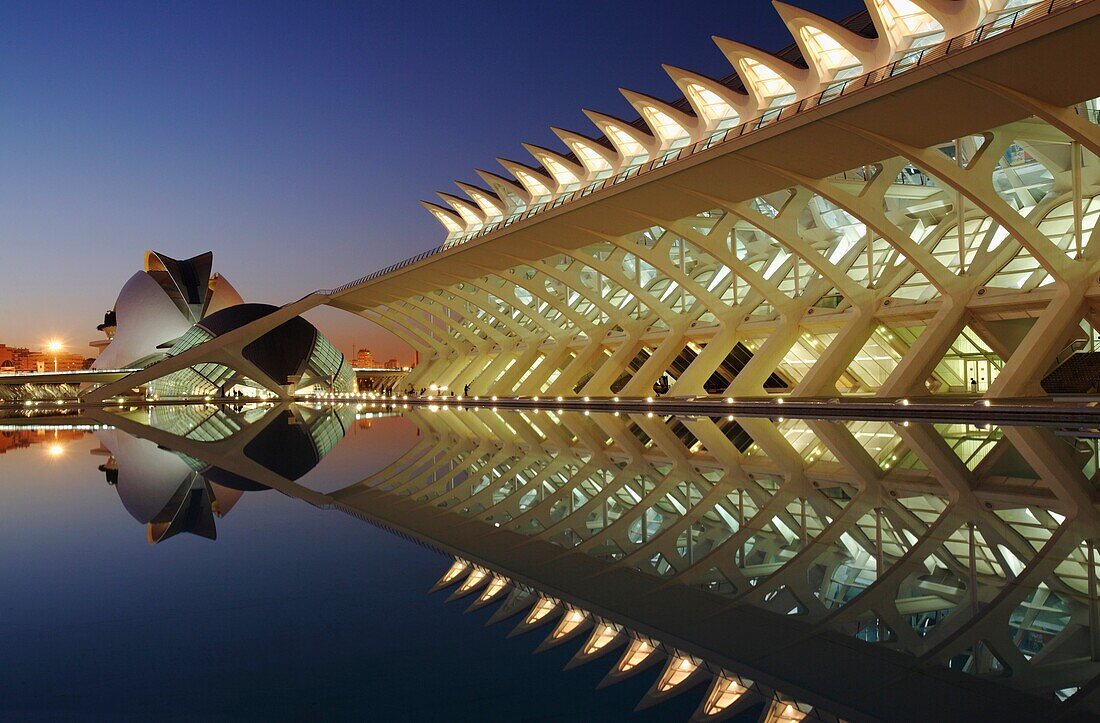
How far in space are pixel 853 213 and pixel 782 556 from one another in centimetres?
1700

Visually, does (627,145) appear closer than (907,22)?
No

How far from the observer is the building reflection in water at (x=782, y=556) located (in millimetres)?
2910

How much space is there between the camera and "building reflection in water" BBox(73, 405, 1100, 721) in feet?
9.55

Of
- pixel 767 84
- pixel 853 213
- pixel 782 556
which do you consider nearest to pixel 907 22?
pixel 853 213

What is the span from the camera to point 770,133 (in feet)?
59.8

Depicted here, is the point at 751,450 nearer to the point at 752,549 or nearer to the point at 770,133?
the point at 752,549

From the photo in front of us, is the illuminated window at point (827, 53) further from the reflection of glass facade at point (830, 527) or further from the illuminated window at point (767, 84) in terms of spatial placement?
the reflection of glass facade at point (830, 527)

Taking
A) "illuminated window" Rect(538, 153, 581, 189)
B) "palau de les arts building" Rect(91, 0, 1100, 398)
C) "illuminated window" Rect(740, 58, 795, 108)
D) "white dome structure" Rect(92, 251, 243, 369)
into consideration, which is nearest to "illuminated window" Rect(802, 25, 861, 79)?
"palau de les arts building" Rect(91, 0, 1100, 398)

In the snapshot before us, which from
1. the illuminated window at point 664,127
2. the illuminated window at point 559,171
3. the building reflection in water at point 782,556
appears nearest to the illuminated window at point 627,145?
the illuminated window at point 664,127

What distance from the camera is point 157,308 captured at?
58.3 meters

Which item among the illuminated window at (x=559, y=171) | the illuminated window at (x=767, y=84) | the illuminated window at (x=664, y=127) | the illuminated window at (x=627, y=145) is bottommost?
the illuminated window at (x=767, y=84)

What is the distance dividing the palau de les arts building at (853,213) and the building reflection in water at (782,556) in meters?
6.67

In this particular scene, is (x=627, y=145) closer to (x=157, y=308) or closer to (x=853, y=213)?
(x=853, y=213)

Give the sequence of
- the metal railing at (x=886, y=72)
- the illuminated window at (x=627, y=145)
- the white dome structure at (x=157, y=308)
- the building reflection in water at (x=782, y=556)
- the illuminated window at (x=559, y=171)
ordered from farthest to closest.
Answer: the white dome structure at (x=157, y=308)
the illuminated window at (x=559, y=171)
the illuminated window at (x=627, y=145)
the metal railing at (x=886, y=72)
the building reflection in water at (x=782, y=556)
